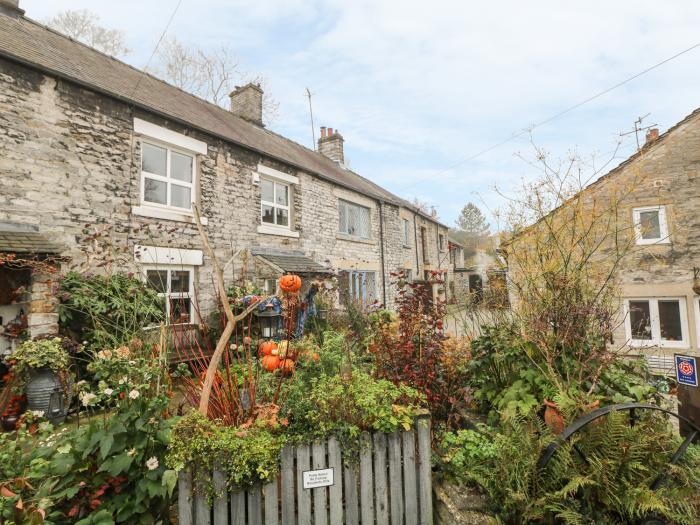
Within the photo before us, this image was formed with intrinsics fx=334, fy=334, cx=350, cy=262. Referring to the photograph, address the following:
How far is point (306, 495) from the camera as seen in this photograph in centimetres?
242

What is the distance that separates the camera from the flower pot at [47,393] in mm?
4562

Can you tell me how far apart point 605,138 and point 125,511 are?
20.1 feet

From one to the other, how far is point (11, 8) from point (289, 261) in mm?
8157

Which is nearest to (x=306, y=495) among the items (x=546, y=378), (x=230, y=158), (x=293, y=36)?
(x=546, y=378)

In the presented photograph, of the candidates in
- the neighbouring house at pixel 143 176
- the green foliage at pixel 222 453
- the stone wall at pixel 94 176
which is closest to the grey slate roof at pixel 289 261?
the neighbouring house at pixel 143 176

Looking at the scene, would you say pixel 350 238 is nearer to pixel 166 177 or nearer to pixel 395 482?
pixel 166 177

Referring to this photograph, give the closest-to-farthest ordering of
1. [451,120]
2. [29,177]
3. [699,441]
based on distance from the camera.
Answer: [699,441] → [29,177] → [451,120]

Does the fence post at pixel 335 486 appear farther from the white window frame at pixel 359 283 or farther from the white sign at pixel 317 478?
the white window frame at pixel 359 283

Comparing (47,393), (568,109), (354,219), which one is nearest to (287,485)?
→ (47,393)

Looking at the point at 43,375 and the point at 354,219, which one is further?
the point at 354,219

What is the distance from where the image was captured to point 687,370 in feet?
10.5

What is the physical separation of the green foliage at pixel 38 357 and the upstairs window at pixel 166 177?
11.3 feet

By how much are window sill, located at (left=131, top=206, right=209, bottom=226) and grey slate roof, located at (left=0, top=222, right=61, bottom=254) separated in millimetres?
1653

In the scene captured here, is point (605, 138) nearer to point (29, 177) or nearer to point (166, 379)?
point (166, 379)
